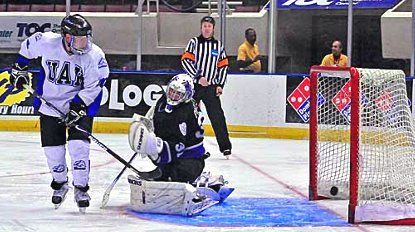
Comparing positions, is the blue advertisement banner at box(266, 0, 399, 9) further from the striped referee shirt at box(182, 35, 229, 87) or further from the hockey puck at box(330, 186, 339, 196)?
the hockey puck at box(330, 186, 339, 196)

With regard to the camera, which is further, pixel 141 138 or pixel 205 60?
pixel 205 60

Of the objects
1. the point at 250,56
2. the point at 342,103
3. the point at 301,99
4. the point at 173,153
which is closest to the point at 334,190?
the point at 342,103

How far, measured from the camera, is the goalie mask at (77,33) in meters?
5.16

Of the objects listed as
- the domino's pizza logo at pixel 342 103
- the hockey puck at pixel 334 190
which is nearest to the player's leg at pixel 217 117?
the domino's pizza logo at pixel 342 103

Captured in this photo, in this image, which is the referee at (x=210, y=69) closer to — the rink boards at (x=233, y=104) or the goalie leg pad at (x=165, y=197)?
the rink boards at (x=233, y=104)

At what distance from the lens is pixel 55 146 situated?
534cm

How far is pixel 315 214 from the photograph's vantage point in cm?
540

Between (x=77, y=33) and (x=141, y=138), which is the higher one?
(x=77, y=33)

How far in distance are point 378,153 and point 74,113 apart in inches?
64.5

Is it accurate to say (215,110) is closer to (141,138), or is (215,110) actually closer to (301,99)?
(301,99)

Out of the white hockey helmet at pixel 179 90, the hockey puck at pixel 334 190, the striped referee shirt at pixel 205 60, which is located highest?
the striped referee shirt at pixel 205 60

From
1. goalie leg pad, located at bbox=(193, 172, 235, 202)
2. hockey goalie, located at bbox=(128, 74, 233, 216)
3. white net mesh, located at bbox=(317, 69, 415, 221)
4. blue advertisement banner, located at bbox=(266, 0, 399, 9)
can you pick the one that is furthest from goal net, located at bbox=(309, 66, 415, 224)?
blue advertisement banner, located at bbox=(266, 0, 399, 9)

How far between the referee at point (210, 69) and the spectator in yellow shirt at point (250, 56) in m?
2.72

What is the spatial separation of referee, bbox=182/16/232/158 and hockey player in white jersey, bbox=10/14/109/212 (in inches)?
108
